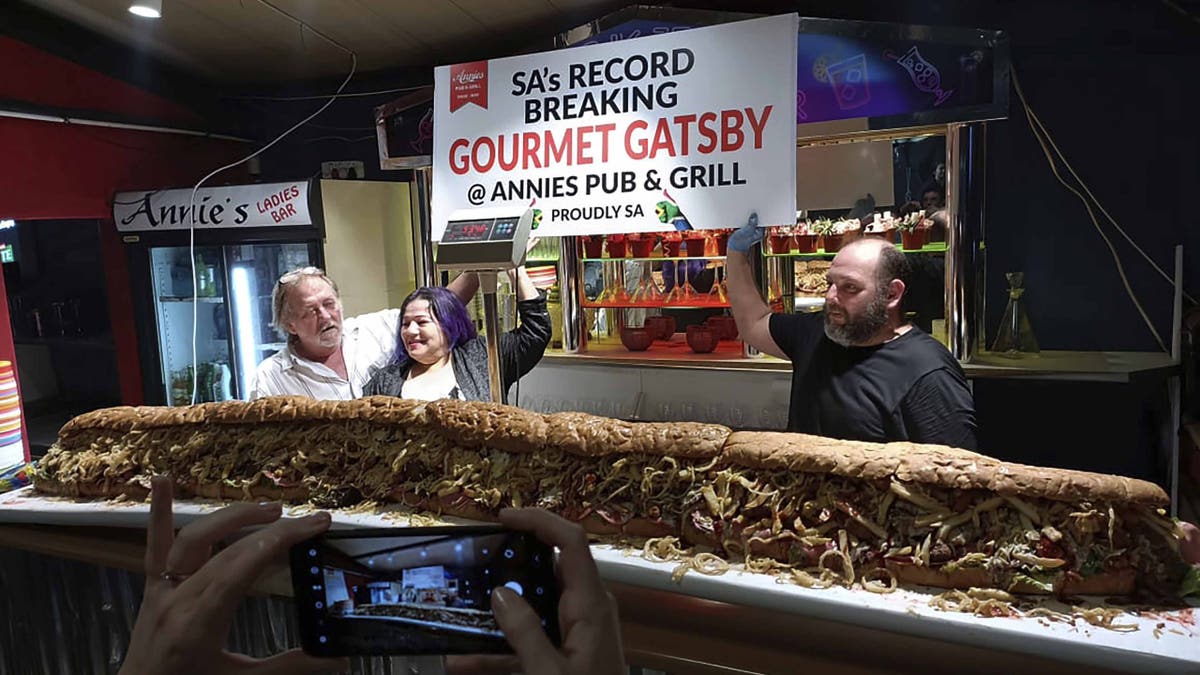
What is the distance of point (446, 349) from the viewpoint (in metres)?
2.60

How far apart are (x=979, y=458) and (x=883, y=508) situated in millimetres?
157

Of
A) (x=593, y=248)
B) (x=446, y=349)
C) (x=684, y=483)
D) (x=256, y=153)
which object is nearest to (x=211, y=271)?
(x=256, y=153)

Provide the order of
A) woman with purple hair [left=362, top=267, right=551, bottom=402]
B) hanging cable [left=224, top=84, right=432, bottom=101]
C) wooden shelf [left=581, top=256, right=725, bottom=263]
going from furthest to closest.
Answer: hanging cable [left=224, top=84, right=432, bottom=101] < wooden shelf [left=581, top=256, right=725, bottom=263] < woman with purple hair [left=362, top=267, right=551, bottom=402]

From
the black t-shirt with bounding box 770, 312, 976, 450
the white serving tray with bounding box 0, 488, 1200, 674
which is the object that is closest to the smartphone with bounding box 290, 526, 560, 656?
the white serving tray with bounding box 0, 488, 1200, 674

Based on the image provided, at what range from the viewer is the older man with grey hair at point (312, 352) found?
2609 mm

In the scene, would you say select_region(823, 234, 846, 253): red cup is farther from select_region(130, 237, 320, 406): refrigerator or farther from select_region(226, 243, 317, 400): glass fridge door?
select_region(226, 243, 317, 400): glass fridge door

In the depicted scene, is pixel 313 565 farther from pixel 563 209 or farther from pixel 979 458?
pixel 563 209

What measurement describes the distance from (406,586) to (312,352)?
2.19 metres

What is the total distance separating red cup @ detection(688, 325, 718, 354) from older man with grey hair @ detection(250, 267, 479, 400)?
1557mm

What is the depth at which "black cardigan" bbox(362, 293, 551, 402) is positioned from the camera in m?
2.53

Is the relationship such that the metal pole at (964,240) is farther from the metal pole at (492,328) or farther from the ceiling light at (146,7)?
the ceiling light at (146,7)

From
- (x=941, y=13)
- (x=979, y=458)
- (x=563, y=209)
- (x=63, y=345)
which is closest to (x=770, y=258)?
(x=941, y=13)

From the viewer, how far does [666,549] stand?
4.08ft

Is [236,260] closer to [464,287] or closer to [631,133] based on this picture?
[464,287]
